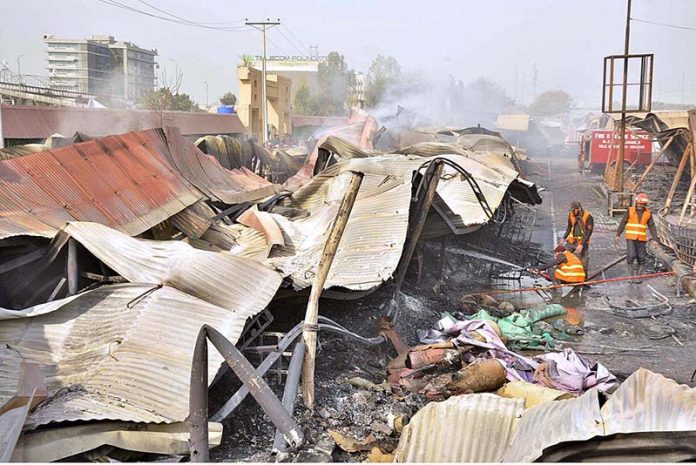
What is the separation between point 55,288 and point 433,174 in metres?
4.40

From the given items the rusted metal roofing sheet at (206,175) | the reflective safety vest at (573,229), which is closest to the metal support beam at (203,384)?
the rusted metal roofing sheet at (206,175)

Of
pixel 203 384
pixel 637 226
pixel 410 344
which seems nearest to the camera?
pixel 203 384

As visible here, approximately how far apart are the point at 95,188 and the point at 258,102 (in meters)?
24.7

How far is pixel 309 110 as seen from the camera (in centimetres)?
5841

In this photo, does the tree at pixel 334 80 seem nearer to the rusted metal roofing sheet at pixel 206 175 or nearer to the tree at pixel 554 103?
the tree at pixel 554 103

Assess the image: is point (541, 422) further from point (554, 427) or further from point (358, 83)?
point (358, 83)

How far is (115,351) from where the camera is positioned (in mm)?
4590

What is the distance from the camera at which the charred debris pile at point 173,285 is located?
390 centimetres

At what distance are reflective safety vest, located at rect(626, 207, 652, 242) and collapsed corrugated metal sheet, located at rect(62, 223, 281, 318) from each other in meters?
6.96

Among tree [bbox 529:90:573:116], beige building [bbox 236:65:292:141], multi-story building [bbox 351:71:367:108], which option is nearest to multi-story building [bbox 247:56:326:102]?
multi-story building [bbox 351:71:367:108]

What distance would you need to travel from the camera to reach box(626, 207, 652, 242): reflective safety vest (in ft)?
34.7

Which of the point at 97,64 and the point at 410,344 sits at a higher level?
the point at 97,64

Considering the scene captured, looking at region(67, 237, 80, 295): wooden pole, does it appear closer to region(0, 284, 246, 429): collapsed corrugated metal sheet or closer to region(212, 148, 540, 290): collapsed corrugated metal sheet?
region(0, 284, 246, 429): collapsed corrugated metal sheet

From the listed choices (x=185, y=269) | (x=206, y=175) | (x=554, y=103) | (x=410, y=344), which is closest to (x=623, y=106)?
(x=206, y=175)
